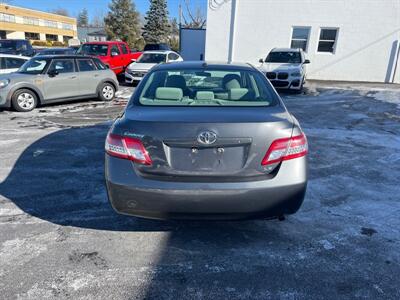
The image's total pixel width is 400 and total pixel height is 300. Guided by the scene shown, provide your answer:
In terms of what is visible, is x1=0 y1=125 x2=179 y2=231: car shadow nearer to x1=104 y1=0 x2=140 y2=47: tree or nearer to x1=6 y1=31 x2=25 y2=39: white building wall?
x1=104 y1=0 x2=140 y2=47: tree

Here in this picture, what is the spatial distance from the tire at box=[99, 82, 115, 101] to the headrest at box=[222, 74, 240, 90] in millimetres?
7667

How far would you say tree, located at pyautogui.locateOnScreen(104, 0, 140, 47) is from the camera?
47.9 metres

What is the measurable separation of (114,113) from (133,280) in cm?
680

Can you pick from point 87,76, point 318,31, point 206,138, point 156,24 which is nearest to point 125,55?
point 87,76

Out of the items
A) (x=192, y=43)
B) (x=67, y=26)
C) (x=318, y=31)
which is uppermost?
(x=67, y=26)

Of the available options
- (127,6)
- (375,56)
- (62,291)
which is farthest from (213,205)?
(127,6)

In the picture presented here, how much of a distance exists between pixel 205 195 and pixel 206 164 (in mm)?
237

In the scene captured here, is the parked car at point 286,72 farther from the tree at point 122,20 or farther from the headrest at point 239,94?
the tree at point 122,20

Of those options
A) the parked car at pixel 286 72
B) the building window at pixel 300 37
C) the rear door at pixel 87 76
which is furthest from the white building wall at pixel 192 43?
the rear door at pixel 87 76

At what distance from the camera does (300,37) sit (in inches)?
654

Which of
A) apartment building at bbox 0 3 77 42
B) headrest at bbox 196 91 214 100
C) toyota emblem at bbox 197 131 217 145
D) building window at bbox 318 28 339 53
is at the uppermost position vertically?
apartment building at bbox 0 3 77 42

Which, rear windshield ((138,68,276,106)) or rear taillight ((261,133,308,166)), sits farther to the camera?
rear windshield ((138,68,276,106))

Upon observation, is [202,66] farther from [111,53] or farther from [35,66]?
[111,53]

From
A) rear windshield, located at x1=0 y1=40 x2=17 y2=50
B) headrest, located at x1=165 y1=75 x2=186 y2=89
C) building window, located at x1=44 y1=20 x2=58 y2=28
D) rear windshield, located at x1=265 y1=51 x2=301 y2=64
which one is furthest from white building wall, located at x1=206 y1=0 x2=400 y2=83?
building window, located at x1=44 y1=20 x2=58 y2=28
